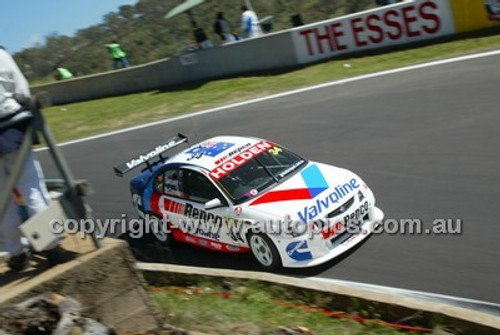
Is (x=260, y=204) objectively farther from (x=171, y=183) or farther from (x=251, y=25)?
(x=251, y=25)

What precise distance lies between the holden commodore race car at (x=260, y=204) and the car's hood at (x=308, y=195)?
1 cm

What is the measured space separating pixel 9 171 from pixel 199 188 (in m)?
4.12

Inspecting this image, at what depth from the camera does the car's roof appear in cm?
900

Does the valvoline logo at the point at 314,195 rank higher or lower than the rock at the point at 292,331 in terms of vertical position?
higher

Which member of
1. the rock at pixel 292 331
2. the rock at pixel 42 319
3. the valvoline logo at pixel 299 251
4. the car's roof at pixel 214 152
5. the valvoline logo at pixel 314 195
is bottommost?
the valvoline logo at pixel 299 251

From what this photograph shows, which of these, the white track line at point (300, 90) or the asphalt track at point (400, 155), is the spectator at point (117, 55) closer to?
the white track line at point (300, 90)

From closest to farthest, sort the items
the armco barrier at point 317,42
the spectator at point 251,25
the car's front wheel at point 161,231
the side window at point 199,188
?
the side window at point 199,188 < the car's front wheel at point 161,231 < the armco barrier at point 317,42 < the spectator at point 251,25

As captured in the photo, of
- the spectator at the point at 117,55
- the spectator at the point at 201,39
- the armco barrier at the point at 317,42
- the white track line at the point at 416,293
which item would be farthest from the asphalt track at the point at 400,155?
the spectator at the point at 117,55

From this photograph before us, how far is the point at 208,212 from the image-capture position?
8727mm

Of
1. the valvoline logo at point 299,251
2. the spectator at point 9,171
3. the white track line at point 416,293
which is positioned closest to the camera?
the spectator at point 9,171

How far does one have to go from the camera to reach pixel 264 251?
8.12 meters

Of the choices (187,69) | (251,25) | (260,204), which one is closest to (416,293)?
(260,204)

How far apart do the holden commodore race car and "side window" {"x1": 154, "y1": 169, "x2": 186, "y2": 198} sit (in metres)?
0.01

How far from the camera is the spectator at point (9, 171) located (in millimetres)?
4645
